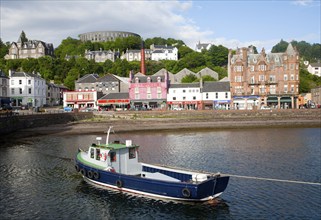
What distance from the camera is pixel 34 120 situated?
231ft

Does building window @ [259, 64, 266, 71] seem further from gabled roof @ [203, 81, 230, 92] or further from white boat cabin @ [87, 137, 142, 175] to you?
white boat cabin @ [87, 137, 142, 175]

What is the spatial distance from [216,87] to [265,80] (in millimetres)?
14293

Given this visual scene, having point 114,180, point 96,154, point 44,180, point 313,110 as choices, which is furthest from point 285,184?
point 313,110

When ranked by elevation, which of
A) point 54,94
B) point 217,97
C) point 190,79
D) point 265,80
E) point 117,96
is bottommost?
point 217,97

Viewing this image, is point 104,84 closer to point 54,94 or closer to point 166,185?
point 54,94

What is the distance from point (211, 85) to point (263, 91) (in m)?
15.1

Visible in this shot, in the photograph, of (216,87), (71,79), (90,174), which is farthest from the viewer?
(71,79)

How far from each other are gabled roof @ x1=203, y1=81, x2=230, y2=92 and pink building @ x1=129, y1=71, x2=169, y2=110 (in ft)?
38.7

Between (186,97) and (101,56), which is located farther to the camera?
(101,56)

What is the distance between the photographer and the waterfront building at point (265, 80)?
98.6 metres

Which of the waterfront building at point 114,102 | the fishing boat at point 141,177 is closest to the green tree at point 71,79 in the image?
the waterfront building at point 114,102

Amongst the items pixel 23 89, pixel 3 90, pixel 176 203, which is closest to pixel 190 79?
pixel 23 89

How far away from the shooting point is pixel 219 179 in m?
23.1

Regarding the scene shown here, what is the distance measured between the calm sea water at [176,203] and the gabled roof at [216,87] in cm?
5035
